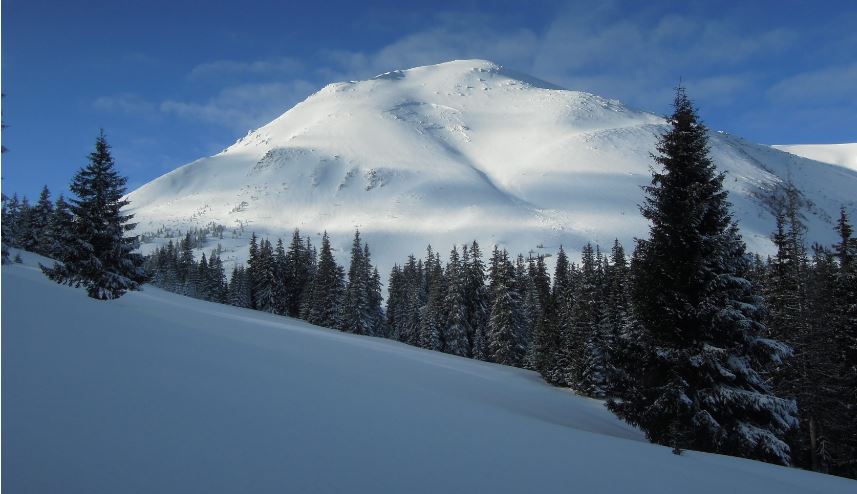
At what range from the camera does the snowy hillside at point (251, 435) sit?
214 inches

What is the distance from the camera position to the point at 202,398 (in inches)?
311

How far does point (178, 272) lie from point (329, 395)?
107389 millimetres

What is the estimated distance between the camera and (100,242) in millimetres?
24703

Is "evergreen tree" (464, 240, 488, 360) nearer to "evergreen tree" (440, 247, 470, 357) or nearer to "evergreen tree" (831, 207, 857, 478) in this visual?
"evergreen tree" (440, 247, 470, 357)

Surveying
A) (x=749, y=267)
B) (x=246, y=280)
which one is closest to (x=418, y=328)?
(x=246, y=280)

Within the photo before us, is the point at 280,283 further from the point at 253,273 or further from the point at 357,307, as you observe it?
the point at 357,307

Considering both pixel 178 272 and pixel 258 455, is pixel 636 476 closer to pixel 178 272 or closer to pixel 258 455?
pixel 258 455

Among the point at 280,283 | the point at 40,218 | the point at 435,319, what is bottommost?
the point at 435,319

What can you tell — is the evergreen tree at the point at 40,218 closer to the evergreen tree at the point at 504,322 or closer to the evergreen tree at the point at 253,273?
the evergreen tree at the point at 253,273

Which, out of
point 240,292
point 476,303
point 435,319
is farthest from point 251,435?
point 240,292

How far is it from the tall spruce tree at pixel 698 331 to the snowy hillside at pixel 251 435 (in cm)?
341

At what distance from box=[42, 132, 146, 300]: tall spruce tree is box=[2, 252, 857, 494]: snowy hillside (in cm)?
1227

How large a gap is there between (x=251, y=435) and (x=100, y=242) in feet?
75.8

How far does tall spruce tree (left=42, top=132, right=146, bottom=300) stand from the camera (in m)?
23.7
